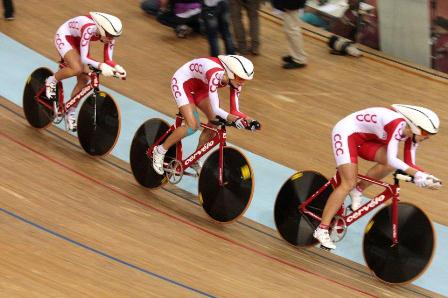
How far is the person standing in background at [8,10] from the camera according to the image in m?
10.5

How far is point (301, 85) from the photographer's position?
978 cm

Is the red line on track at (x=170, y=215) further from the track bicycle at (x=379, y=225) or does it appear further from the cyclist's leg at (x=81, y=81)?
the cyclist's leg at (x=81, y=81)

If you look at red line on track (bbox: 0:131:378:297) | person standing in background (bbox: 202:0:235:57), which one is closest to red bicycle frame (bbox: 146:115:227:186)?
red line on track (bbox: 0:131:378:297)

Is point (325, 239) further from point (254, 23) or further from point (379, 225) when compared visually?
point (254, 23)

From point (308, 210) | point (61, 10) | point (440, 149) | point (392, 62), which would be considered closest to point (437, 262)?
point (308, 210)

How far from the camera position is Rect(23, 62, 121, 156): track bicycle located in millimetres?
7598

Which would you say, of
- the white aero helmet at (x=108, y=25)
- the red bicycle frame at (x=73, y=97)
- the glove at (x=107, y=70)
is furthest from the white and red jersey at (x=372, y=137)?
the red bicycle frame at (x=73, y=97)

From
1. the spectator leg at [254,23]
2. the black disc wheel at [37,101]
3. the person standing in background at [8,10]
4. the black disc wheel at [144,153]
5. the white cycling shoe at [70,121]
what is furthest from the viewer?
the person standing in background at [8,10]

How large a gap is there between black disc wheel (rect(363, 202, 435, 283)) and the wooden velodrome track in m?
0.14

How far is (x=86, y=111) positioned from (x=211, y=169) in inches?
58.4

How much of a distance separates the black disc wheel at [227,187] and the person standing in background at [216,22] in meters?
2.90

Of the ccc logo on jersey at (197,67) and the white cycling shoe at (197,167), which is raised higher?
the ccc logo on jersey at (197,67)

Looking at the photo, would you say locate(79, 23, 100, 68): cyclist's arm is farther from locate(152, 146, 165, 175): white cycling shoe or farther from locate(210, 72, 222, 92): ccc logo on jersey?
locate(210, 72, 222, 92): ccc logo on jersey

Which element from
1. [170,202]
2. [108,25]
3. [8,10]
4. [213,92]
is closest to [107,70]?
[108,25]
